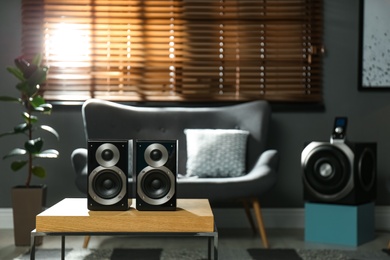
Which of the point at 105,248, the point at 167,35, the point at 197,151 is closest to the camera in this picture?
the point at 105,248

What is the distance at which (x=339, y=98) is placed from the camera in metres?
4.94

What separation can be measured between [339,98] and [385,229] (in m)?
0.99

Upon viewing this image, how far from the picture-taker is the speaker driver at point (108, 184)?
281 centimetres

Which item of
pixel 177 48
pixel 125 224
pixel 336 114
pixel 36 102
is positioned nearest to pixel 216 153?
pixel 177 48

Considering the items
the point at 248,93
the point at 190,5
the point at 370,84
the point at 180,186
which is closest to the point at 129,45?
the point at 190,5

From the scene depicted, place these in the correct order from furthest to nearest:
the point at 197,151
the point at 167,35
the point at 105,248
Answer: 1. the point at 167,35
2. the point at 197,151
3. the point at 105,248

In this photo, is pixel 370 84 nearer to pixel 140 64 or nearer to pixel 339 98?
pixel 339 98

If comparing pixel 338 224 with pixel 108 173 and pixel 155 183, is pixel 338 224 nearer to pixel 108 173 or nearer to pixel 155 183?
pixel 155 183

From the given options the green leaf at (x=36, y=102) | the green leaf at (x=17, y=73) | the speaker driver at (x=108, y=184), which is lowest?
the speaker driver at (x=108, y=184)

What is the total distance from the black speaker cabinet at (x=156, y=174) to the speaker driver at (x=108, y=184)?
0.07 m

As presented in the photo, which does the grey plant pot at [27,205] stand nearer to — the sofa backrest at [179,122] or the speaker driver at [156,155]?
the sofa backrest at [179,122]

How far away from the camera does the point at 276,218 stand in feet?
16.0

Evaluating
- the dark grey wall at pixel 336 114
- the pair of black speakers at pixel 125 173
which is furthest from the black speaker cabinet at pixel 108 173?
the dark grey wall at pixel 336 114

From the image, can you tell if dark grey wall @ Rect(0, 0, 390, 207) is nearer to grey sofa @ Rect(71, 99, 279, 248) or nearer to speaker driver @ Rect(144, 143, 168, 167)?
grey sofa @ Rect(71, 99, 279, 248)
